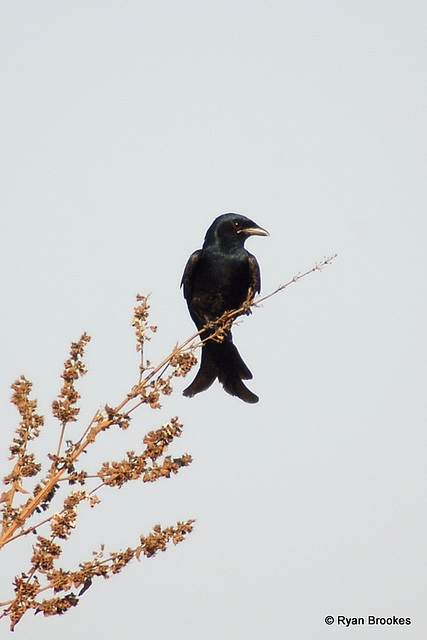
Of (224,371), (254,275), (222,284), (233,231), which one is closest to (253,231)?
(233,231)

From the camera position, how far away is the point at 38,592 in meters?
2.95

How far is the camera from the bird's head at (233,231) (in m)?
6.93

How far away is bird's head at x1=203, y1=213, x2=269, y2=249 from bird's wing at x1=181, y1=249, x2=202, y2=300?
0.14 m

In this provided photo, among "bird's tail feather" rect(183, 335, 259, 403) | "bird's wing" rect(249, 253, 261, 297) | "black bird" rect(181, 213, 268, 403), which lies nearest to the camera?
"bird's tail feather" rect(183, 335, 259, 403)

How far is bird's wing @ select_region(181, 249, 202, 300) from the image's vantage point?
6.98 m

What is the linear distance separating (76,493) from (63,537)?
15cm

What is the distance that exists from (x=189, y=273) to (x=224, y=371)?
0.82 meters

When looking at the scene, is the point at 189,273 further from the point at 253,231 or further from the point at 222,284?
the point at 253,231

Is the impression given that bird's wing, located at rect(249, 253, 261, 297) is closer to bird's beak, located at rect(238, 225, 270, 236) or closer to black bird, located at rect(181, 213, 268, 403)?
black bird, located at rect(181, 213, 268, 403)

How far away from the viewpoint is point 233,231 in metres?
6.96

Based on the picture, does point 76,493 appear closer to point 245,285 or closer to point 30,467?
point 30,467

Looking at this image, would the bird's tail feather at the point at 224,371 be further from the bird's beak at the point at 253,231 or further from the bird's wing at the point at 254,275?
the bird's beak at the point at 253,231

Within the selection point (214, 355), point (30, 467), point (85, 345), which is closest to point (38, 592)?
point (30, 467)

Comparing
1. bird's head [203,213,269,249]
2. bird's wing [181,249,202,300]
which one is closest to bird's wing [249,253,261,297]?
bird's head [203,213,269,249]
